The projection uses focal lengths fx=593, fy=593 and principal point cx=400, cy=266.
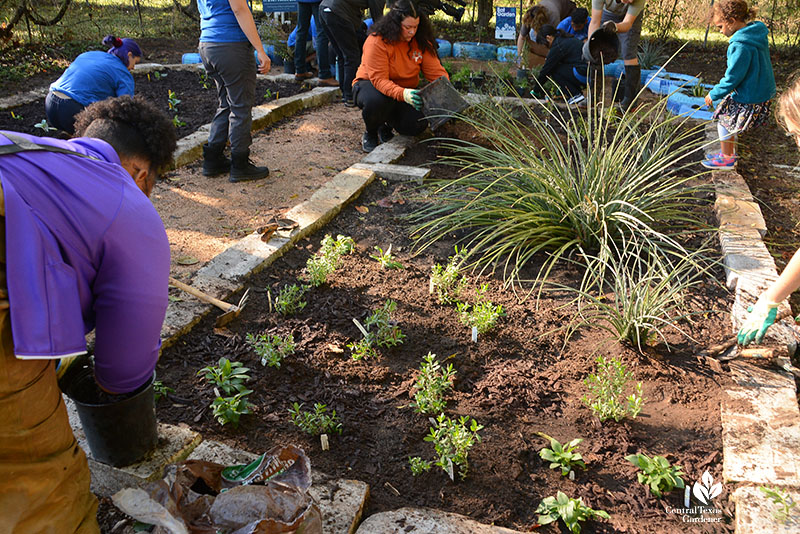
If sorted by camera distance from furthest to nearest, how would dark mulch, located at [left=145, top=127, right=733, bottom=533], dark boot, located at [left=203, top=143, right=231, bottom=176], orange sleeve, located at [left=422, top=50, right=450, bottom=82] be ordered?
orange sleeve, located at [left=422, top=50, right=450, bottom=82]
dark boot, located at [left=203, top=143, right=231, bottom=176]
dark mulch, located at [left=145, top=127, right=733, bottom=533]

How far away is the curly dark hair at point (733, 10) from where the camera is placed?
411 centimetres

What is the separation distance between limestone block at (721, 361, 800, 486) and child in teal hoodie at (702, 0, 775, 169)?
2365 millimetres

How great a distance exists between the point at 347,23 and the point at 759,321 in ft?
16.4

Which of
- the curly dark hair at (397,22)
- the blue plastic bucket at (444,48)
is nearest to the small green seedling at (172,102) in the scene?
the curly dark hair at (397,22)

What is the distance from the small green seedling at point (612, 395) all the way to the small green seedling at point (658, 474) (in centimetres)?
20

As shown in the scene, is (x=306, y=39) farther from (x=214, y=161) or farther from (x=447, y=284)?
(x=447, y=284)

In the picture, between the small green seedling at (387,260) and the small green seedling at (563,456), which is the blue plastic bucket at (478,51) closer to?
the small green seedling at (387,260)

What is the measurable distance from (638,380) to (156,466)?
6.00 feet

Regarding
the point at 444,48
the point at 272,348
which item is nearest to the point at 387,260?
the point at 272,348

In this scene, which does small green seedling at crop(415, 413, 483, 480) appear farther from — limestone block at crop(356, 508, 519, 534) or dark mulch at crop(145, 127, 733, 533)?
limestone block at crop(356, 508, 519, 534)

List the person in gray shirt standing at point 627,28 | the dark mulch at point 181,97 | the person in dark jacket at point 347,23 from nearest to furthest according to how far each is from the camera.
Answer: the dark mulch at point 181,97 < the person in gray shirt standing at point 627,28 < the person in dark jacket at point 347,23

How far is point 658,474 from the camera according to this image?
1918 millimetres

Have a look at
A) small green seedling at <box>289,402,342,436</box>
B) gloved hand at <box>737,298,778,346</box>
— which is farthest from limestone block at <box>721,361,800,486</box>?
small green seedling at <box>289,402,342,436</box>

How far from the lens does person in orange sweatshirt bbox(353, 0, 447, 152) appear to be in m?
4.58
